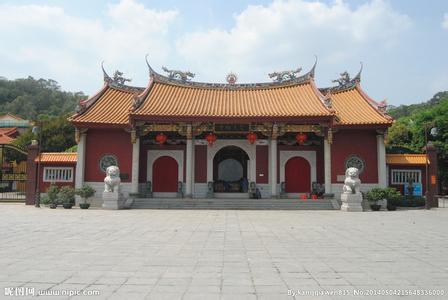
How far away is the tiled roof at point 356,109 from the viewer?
1738 centimetres

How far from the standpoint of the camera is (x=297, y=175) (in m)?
19.3

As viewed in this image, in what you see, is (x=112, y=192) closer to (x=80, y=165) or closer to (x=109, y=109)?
(x=80, y=165)

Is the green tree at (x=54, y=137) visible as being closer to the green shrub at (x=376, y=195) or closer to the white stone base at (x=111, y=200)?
the white stone base at (x=111, y=200)

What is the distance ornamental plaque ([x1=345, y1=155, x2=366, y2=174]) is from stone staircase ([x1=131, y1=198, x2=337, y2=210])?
224 cm

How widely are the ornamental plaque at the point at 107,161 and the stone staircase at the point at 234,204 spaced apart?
2.45 meters

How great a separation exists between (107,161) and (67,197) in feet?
8.97

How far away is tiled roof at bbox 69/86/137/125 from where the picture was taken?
1766 centimetres

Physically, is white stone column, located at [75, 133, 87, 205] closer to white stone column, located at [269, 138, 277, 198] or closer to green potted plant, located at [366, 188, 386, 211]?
white stone column, located at [269, 138, 277, 198]

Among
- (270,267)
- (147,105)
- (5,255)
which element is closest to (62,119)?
(147,105)

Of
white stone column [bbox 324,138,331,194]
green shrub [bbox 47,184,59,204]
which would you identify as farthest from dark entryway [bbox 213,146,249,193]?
green shrub [bbox 47,184,59,204]

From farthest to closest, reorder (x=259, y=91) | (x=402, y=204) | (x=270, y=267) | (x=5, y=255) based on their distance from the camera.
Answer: (x=259, y=91), (x=402, y=204), (x=5, y=255), (x=270, y=267)

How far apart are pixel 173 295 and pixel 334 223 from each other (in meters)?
8.31

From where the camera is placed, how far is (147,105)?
1841 cm

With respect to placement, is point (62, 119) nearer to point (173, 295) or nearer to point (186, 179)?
point (186, 179)
